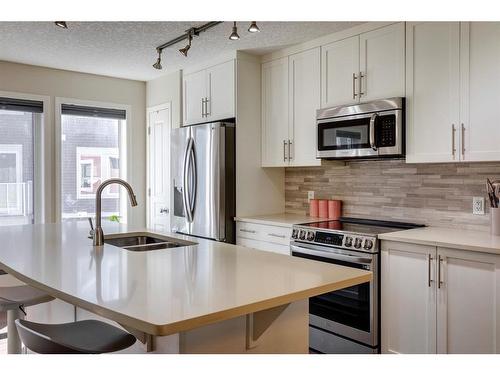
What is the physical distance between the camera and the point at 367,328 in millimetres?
2826

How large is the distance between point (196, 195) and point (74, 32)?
5.55 feet

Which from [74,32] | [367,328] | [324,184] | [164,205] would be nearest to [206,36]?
[74,32]

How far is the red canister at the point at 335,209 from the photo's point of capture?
374 centimetres

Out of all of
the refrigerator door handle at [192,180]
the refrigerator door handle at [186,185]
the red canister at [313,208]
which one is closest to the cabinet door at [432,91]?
the red canister at [313,208]

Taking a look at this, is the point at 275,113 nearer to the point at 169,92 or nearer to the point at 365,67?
the point at 365,67

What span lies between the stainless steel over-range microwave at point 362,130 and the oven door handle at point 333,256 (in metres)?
0.73

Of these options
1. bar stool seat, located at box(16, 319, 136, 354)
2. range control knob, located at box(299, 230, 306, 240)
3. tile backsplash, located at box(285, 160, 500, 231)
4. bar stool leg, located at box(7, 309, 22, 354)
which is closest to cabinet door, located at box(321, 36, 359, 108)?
tile backsplash, located at box(285, 160, 500, 231)

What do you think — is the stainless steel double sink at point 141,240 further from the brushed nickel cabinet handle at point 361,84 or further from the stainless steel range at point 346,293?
the brushed nickel cabinet handle at point 361,84

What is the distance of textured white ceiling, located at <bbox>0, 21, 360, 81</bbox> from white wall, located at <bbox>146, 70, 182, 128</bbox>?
0.23 meters

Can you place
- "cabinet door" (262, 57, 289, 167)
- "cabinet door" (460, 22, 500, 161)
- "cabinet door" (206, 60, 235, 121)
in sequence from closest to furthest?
"cabinet door" (460, 22, 500, 161) < "cabinet door" (262, 57, 289, 167) < "cabinet door" (206, 60, 235, 121)

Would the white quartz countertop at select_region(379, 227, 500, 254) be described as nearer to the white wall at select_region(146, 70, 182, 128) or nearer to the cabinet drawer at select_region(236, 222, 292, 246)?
the cabinet drawer at select_region(236, 222, 292, 246)

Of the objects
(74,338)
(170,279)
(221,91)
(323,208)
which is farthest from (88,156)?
(170,279)

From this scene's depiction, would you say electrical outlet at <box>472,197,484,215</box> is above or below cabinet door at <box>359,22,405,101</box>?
below

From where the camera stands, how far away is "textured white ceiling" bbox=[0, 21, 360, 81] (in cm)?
331
